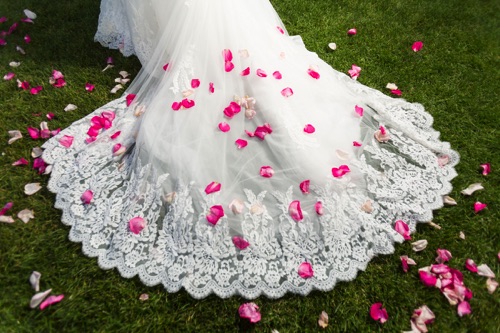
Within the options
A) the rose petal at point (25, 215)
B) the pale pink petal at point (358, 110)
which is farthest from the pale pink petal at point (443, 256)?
the rose petal at point (25, 215)

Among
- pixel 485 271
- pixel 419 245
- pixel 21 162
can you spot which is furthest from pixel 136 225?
pixel 485 271

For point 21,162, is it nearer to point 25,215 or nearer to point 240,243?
point 25,215

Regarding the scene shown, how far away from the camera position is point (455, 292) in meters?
2.02

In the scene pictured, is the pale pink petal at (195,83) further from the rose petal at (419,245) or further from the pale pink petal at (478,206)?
the pale pink petal at (478,206)

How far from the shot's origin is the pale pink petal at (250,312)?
1929 mm

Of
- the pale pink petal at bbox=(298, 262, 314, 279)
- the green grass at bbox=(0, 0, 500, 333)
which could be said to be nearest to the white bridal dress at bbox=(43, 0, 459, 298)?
the pale pink petal at bbox=(298, 262, 314, 279)

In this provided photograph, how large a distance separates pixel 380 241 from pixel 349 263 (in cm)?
25

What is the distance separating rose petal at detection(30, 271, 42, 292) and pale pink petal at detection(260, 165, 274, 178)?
142 centimetres

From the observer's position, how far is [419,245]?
2.19m

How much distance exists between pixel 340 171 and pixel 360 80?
1.41 meters

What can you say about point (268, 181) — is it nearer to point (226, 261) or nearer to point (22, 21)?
point (226, 261)

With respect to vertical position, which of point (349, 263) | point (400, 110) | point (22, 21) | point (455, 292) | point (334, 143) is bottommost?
point (455, 292)

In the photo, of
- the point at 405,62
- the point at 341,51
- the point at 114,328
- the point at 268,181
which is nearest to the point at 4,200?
the point at 114,328

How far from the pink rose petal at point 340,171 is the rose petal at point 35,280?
1.83 meters
